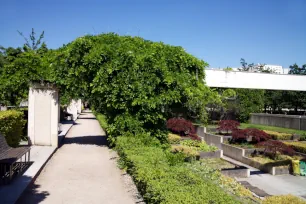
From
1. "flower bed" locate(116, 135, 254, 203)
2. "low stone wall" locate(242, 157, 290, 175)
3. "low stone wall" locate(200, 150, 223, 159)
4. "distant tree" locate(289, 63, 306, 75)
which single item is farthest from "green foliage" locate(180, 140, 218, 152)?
"distant tree" locate(289, 63, 306, 75)

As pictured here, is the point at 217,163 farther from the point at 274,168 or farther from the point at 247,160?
the point at 274,168

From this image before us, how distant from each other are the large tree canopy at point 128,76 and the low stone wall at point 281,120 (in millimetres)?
20589

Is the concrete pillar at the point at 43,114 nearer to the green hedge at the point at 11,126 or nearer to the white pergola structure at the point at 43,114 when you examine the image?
the white pergola structure at the point at 43,114

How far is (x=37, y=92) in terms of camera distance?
1353 cm

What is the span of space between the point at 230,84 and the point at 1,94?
41.3 feet

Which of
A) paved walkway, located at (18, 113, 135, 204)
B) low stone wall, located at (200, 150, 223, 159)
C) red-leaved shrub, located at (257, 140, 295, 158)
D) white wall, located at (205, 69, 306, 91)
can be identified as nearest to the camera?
paved walkway, located at (18, 113, 135, 204)

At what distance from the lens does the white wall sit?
17.9m

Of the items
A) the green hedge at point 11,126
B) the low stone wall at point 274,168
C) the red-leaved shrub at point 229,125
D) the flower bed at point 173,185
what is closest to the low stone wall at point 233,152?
the low stone wall at point 274,168

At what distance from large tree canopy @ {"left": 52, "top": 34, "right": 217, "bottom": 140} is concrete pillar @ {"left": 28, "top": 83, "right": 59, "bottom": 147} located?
0.75m

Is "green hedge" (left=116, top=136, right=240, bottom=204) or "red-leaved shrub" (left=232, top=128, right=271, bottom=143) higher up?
"green hedge" (left=116, top=136, right=240, bottom=204)

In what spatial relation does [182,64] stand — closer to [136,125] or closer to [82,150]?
[136,125]

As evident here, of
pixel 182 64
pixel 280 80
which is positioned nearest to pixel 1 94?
pixel 182 64

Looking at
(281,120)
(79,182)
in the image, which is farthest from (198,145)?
→ (281,120)

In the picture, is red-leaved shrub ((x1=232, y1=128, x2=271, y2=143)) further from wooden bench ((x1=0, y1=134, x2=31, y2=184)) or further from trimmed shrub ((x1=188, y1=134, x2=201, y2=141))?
wooden bench ((x1=0, y1=134, x2=31, y2=184))
